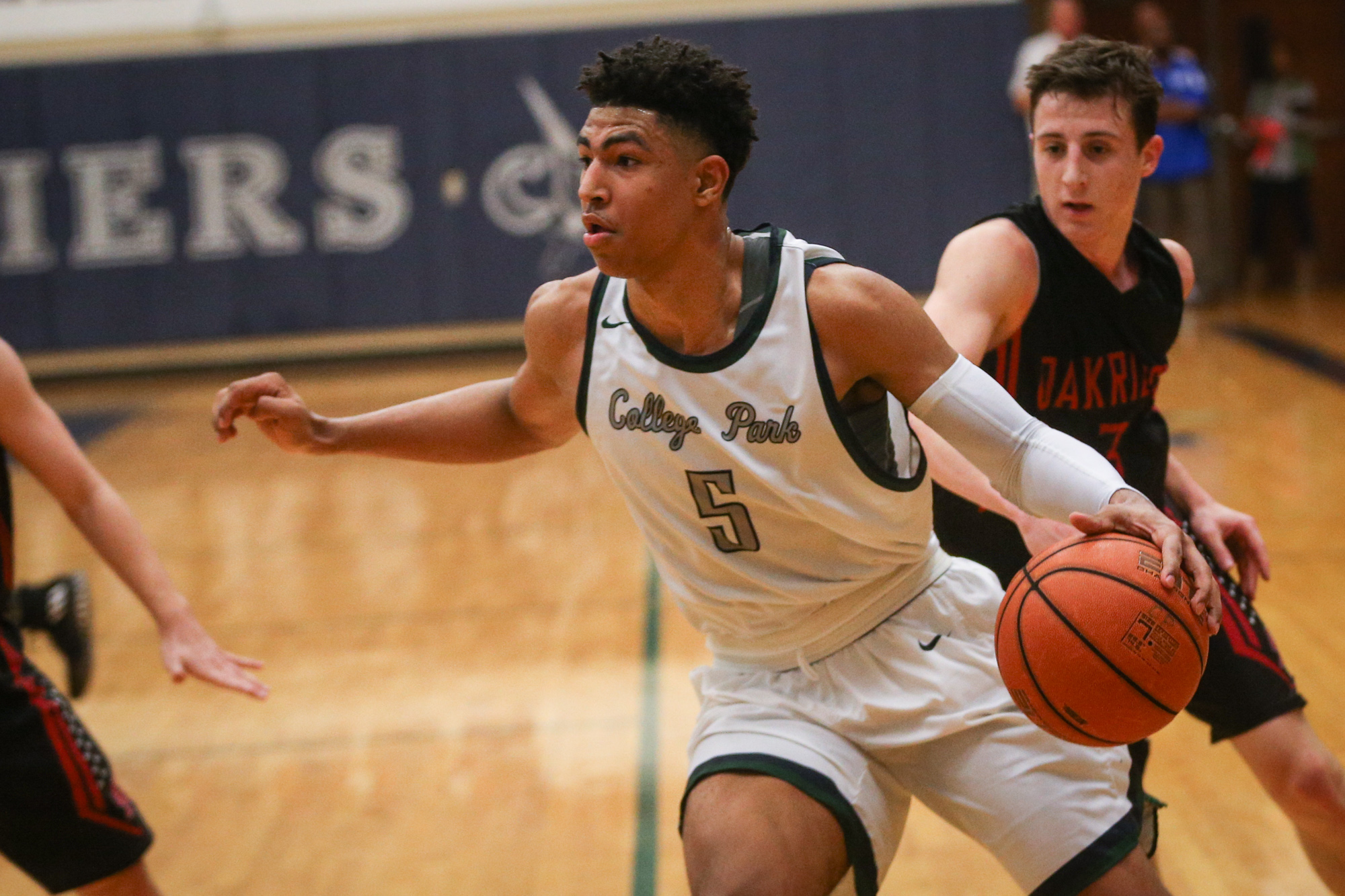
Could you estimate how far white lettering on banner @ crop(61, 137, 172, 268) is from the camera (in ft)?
40.9

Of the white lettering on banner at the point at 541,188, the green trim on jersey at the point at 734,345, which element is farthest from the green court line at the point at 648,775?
the white lettering on banner at the point at 541,188

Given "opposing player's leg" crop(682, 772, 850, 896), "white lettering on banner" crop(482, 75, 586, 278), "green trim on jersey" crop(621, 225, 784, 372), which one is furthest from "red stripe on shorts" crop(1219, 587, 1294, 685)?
"white lettering on banner" crop(482, 75, 586, 278)

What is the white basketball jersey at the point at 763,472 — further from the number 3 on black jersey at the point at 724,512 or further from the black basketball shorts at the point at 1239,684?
the black basketball shorts at the point at 1239,684

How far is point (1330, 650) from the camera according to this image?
4699mm

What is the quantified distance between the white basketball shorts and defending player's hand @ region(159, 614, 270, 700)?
0.91m

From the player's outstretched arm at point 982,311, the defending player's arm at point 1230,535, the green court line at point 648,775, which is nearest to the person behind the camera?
the player's outstretched arm at point 982,311

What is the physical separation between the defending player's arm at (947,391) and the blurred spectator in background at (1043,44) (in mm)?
7736

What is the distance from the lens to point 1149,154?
282cm

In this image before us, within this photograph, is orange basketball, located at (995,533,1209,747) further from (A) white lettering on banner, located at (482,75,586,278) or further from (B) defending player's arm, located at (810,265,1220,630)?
(A) white lettering on banner, located at (482,75,586,278)

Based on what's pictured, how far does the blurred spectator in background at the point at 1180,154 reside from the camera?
11.6m

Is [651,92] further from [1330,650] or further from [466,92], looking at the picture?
[466,92]

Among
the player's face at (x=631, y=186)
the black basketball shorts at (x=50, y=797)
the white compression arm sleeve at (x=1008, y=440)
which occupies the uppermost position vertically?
the player's face at (x=631, y=186)

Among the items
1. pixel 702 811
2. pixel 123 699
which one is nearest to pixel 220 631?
pixel 123 699

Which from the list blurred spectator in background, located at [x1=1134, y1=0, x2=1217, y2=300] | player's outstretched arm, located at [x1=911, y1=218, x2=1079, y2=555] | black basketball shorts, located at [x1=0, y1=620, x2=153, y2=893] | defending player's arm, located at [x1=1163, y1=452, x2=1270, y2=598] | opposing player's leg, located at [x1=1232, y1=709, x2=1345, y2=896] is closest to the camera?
player's outstretched arm, located at [x1=911, y1=218, x2=1079, y2=555]
